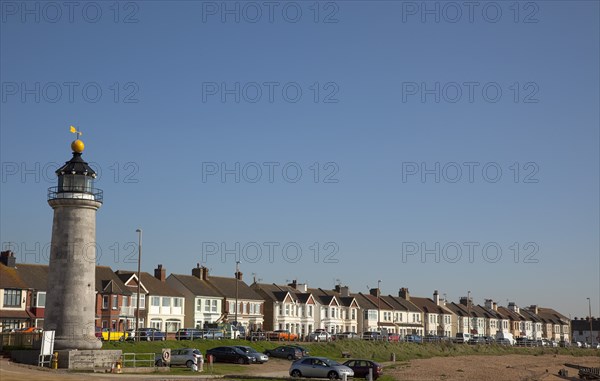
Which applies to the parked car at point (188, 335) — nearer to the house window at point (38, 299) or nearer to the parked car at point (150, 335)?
the parked car at point (150, 335)

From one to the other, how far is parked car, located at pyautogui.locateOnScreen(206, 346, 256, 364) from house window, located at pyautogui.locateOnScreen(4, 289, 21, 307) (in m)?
29.1

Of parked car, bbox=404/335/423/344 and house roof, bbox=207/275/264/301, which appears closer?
parked car, bbox=404/335/423/344

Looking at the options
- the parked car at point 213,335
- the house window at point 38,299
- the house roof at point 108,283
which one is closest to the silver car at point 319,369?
the parked car at point 213,335

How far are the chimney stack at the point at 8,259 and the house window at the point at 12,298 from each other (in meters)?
4.38

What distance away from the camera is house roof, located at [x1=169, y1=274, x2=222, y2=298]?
101m

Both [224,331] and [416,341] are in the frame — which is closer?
[224,331]

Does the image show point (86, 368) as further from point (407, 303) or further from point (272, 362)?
point (407, 303)

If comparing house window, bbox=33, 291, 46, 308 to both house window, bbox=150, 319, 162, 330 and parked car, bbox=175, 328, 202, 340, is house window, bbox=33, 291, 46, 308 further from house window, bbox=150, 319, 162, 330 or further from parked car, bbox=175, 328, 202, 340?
parked car, bbox=175, 328, 202, 340

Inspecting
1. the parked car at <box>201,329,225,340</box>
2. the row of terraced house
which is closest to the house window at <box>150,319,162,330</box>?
the row of terraced house

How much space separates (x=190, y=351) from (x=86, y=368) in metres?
8.19

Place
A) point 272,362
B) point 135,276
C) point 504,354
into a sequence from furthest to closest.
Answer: point 504,354
point 135,276
point 272,362

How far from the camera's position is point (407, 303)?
467 feet

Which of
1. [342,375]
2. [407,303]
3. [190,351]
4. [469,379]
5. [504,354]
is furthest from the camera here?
[407,303]

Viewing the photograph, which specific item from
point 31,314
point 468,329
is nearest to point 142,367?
point 31,314
